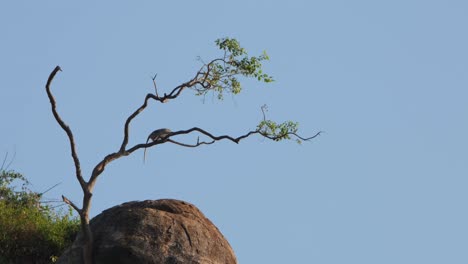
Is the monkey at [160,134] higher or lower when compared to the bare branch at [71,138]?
higher

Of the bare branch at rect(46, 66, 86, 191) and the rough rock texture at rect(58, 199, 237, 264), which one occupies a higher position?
the bare branch at rect(46, 66, 86, 191)

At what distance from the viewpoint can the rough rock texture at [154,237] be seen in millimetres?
22781

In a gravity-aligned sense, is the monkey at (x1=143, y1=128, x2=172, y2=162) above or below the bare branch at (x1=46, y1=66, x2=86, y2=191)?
above

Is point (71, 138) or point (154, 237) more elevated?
point (71, 138)

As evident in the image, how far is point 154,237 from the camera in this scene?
23047 mm

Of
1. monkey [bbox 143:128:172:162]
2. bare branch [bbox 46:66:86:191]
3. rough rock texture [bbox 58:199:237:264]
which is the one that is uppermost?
monkey [bbox 143:128:172:162]

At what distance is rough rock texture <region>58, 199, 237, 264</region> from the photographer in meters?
22.8

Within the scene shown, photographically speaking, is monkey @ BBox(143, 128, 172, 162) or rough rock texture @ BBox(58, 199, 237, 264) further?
monkey @ BBox(143, 128, 172, 162)

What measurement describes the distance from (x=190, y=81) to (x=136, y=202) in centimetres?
362

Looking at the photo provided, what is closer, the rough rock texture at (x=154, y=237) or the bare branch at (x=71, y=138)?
the rough rock texture at (x=154, y=237)

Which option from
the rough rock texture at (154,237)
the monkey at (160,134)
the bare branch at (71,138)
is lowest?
the rough rock texture at (154,237)

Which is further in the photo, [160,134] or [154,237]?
[160,134]

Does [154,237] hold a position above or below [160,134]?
below

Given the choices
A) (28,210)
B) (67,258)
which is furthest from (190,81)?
(28,210)
